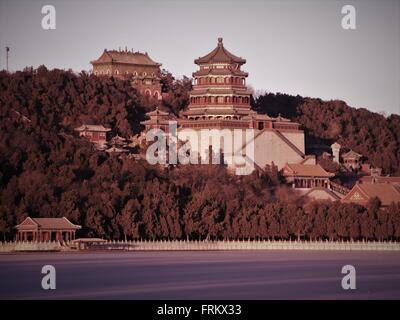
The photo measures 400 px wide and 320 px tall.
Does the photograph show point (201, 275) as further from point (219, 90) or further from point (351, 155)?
point (351, 155)

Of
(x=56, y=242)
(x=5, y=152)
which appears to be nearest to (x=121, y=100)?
(x=5, y=152)

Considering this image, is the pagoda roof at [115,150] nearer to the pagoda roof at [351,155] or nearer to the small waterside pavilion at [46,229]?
the pagoda roof at [351,155]

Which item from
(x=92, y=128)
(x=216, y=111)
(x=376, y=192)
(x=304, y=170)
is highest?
(x=216, y=111)

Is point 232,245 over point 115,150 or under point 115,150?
under

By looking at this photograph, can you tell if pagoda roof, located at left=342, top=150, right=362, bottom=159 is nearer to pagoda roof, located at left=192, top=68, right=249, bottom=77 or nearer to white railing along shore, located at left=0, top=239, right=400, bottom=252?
pagoda roof, located at left=192, top=68, right=249, bottom=77

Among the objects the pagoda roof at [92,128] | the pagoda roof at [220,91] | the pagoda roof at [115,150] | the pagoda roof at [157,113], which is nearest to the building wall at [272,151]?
the pagoda roof at [220,91]

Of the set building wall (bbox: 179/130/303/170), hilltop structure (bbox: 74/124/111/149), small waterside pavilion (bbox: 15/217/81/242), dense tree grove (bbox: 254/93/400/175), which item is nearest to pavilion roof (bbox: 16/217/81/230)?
small waterside pavilion (bbox: 15/217/81/242)

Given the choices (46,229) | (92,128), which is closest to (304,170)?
(92,128)

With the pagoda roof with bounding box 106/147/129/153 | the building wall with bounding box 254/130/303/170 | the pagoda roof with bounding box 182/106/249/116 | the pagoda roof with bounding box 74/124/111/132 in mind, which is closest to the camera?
the building wall with bounding box 254/130/303/170

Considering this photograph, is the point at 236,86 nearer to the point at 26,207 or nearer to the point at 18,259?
the point at 26,207
